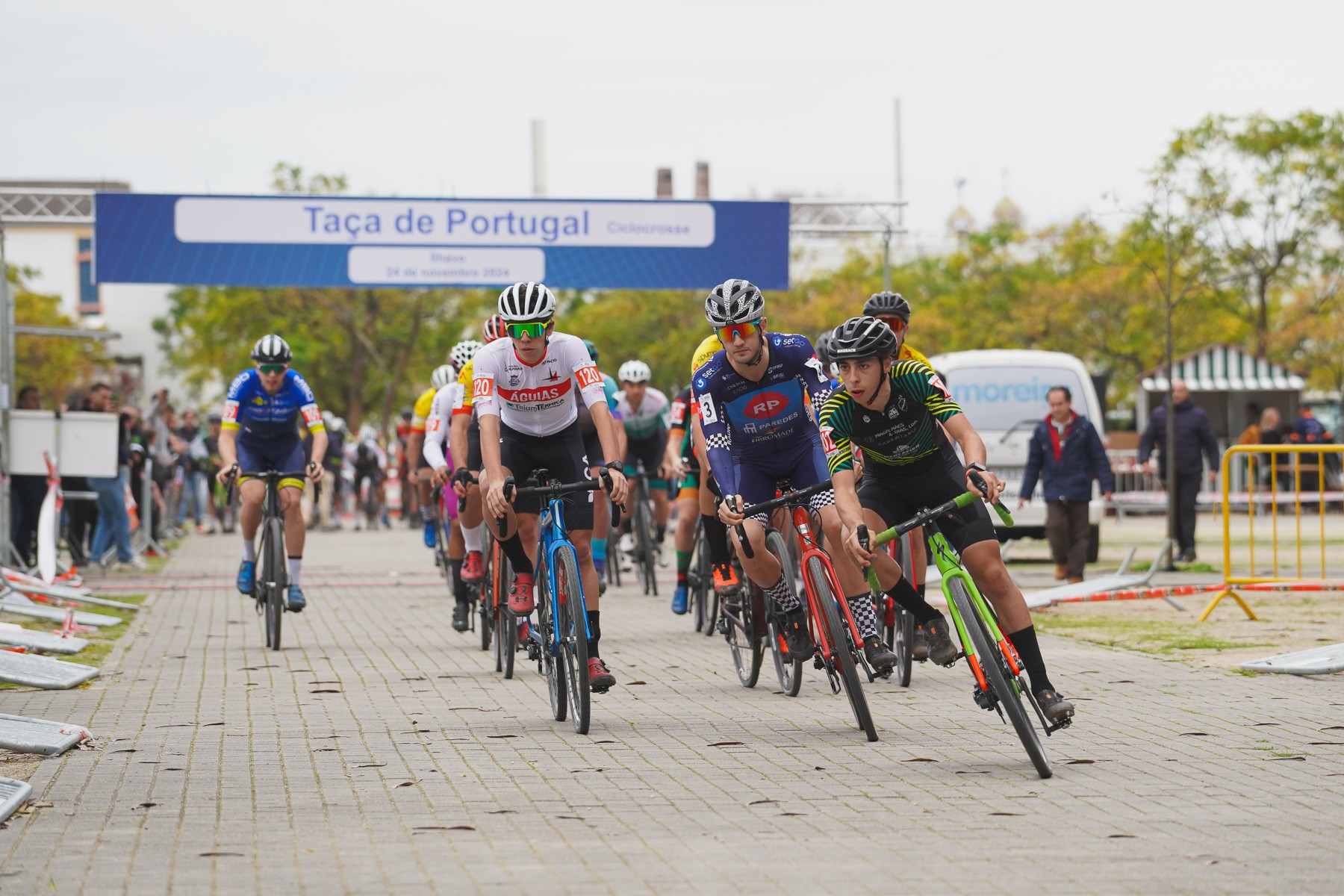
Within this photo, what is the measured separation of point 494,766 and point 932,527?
6.38 feet

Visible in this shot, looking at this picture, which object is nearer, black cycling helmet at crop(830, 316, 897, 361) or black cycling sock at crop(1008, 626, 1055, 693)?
black cycling sock at crop(1008, 626, 1055, 693)

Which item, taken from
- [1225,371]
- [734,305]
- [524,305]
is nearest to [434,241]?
[524,305]

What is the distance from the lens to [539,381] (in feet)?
30.4

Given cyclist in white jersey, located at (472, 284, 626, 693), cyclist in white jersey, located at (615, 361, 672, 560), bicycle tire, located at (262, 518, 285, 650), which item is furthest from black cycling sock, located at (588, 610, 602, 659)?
cyclist in white jersey, located at (615, 361, 672, 560)

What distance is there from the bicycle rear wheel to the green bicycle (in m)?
1.71

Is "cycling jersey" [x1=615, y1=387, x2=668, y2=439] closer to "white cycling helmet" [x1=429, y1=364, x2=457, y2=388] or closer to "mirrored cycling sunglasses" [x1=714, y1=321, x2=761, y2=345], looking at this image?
"white cycling helmet" [x1=429, y1=364, x2=457, y2=388]

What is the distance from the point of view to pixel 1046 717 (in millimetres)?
7117

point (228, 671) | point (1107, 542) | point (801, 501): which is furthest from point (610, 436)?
point (1107, 542)

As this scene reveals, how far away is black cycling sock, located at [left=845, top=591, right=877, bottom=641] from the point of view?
8.25 m

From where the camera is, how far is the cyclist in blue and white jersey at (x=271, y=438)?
12547 mm

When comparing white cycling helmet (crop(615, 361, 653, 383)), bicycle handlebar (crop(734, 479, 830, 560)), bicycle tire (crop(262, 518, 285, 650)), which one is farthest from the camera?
white cycling helmet (crop(615, 361, 653, 383))

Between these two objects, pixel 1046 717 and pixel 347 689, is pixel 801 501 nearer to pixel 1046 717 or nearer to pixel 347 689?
pixel 1046 717

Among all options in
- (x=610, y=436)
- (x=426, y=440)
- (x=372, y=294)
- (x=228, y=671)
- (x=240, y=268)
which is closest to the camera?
(x=610, y=436)

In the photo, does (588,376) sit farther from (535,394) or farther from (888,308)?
(888,308)
